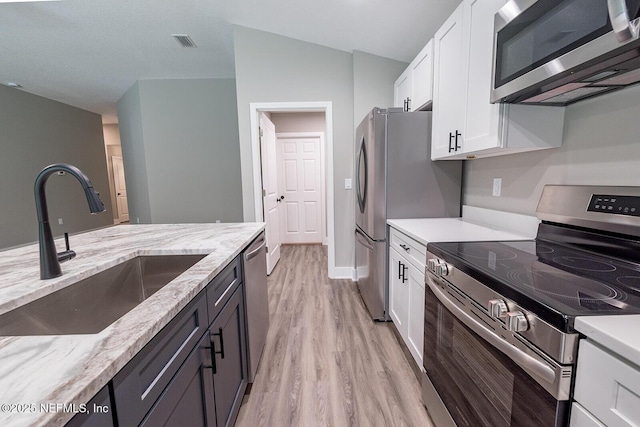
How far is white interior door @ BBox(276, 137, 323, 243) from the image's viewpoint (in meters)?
4.72

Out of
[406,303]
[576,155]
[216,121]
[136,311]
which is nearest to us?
[136,311]

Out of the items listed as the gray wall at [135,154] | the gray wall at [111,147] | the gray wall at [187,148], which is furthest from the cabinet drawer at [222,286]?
the gray wall at [111,147]

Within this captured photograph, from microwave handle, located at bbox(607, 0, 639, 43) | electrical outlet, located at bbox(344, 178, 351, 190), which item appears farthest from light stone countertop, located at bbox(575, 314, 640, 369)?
electrical outlet, located at bbox(344, 178, 351, 190)

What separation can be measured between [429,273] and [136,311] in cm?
119

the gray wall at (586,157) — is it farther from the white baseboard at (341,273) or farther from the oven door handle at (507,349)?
the white baseboard at (341,273)

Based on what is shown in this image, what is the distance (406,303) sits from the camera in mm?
1761

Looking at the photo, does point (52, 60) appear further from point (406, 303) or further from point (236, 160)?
point (406, 303)

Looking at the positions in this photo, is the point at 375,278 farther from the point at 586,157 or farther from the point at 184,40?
the point at 184,40

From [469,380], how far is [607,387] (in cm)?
49

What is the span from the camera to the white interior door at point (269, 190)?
3270 millimetres

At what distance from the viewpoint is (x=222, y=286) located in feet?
3.74

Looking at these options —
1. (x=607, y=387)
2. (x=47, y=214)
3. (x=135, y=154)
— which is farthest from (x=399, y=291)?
(x=135, y=154)

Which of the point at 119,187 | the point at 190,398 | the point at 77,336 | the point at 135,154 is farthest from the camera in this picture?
the point at 119,187

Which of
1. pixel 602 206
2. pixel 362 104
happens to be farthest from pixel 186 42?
pixel 602 206
